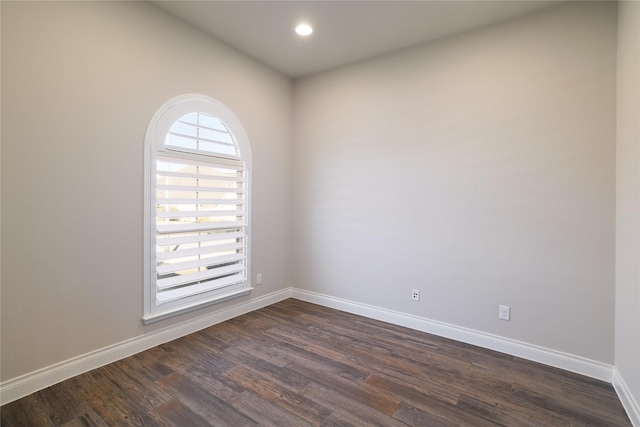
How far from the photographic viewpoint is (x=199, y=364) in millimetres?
2271

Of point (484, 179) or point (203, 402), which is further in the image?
point (484, 179)

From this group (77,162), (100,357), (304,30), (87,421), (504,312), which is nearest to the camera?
(87,421)

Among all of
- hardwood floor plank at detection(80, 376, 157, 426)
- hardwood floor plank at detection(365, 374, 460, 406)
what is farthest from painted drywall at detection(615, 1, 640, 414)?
hardwood floor plank at detection(80, 376, 157, 426)

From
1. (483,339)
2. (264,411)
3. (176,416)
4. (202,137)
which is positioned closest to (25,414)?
(176,416)

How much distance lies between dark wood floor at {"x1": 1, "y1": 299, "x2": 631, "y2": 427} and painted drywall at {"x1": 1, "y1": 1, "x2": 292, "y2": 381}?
37cm

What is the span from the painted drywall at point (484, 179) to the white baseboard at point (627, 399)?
158mm

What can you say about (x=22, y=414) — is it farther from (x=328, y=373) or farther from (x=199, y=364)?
(x=328, y=373)

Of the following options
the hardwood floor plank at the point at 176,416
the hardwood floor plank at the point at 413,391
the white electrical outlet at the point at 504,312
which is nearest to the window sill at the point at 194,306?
the hardwood floor plank at the point at 176,416

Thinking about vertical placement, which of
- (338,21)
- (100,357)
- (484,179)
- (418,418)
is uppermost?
(338,21)

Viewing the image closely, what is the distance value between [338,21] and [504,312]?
2930mm

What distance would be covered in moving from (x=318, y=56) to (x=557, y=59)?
2176mm

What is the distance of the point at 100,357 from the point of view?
221 cm

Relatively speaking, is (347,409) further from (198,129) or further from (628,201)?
(198,129)

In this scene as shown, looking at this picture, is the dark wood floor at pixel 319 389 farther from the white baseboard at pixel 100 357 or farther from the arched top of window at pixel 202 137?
the arched top of window at pixel 202 137
